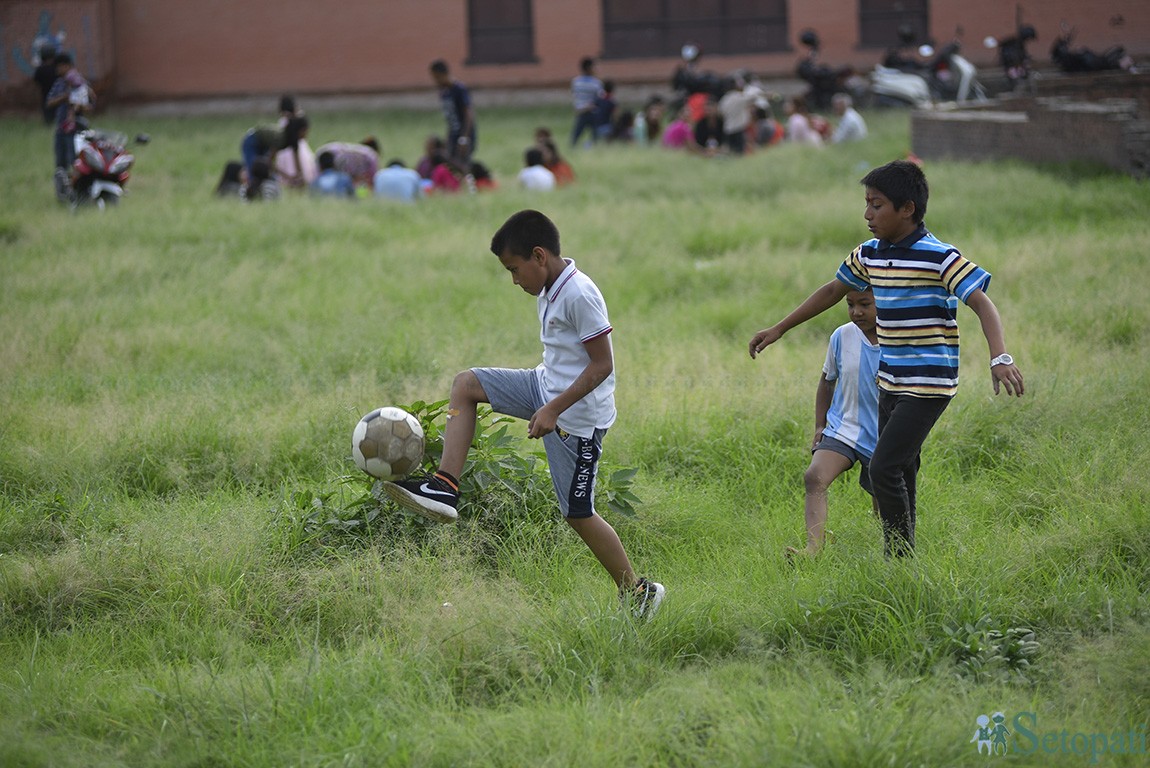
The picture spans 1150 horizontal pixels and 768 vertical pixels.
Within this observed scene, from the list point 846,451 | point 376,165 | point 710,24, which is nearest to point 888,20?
point 710,24

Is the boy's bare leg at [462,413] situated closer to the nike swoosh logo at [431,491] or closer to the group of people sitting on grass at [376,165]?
the nike swoosh logo at [431,491]

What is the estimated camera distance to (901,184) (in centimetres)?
418

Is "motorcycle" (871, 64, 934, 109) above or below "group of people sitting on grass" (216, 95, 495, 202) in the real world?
above

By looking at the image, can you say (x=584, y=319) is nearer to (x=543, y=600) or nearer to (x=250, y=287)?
(x=543, y=600)

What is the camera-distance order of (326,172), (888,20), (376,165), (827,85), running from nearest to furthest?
(326,172)
(376,165)
(827,85)
(888,20)

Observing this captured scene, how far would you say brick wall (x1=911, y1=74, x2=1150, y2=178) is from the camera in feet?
43.7

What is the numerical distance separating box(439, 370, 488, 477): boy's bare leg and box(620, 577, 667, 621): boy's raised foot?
0.75 meters

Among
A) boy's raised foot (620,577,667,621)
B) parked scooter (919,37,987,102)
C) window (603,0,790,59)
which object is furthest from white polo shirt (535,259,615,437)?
window (603,0,790,59)

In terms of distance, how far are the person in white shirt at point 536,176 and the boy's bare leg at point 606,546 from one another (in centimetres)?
1101

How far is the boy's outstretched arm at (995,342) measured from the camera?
12.6 feet

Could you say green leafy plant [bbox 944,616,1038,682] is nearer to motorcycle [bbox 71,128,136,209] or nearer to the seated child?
the seated child

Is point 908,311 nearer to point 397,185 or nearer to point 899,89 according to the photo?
point 397,185

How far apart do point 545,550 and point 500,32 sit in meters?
26.5

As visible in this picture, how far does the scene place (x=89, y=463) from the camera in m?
5.82
